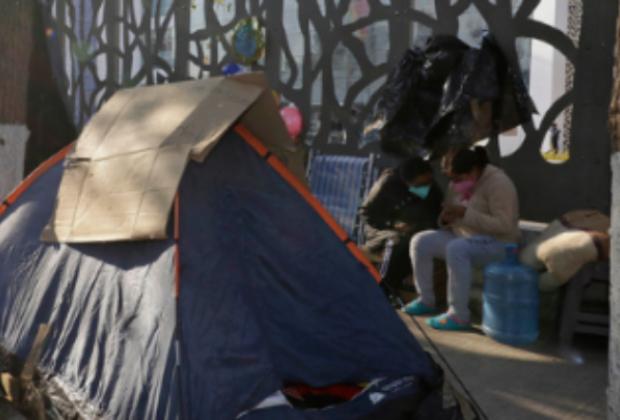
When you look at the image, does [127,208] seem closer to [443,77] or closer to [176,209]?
[176,209]

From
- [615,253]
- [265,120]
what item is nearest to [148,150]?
[265,120]

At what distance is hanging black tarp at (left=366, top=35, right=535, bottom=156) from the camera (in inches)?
207

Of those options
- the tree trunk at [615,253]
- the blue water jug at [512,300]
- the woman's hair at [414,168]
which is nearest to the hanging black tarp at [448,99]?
the woman's hair at [414,168]

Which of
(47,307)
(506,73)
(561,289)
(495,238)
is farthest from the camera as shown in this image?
(506,73)

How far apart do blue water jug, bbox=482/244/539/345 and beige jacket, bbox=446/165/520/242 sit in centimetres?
28

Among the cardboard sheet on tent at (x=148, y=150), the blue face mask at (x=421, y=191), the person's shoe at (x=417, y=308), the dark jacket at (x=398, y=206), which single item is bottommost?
the person's shoe at (x=417, y=308)

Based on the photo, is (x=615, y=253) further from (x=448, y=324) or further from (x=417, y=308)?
(x=417, y=308)

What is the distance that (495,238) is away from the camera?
16.3 feet

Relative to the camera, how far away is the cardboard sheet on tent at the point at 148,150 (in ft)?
10.5

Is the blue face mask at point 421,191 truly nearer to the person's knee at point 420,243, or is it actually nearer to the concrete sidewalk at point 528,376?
the person's knee at point 420,243

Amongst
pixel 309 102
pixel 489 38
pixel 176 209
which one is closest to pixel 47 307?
pixel 176 209

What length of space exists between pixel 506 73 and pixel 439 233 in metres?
1.49

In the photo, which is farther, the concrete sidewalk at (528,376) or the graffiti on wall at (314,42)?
the graffiti on wall at (314,42)

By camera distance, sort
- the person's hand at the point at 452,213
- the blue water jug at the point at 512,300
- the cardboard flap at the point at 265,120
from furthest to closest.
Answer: the person's hand at the point at 452,213, the blue water jug at the point at 512,300, the cardboard flap at the point at 265,120
